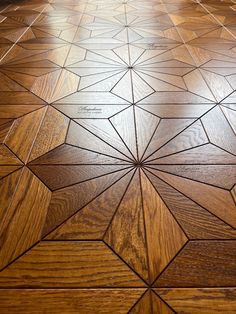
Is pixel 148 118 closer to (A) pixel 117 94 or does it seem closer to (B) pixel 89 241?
(A) pixel 117 94

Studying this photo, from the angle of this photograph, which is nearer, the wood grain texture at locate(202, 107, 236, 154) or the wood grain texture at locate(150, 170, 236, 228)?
the wood grain texture at locate(150, 170, 236, 228)

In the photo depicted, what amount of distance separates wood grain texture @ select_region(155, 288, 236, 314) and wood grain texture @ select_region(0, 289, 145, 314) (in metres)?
0.06

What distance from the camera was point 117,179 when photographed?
0.74 metres

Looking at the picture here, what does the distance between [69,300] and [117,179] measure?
13.1 inches

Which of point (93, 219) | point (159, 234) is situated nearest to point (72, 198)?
point (93, 219)

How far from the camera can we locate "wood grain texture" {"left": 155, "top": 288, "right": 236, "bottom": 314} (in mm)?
495

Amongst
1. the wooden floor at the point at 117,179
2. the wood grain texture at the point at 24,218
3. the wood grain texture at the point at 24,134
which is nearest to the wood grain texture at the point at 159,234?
the wooden floor at the point at 117,179

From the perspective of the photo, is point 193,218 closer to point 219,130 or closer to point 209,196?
point 209,196

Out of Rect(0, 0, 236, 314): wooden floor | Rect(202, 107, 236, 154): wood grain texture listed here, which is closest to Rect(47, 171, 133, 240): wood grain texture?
Rect(0, 0, 236, 314): wooden floor

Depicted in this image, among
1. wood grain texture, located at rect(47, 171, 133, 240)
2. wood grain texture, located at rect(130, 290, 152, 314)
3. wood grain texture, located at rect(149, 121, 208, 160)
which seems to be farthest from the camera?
wood grain texture, located at rect(149, 121, 208, 160)

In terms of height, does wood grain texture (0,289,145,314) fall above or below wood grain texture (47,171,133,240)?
below

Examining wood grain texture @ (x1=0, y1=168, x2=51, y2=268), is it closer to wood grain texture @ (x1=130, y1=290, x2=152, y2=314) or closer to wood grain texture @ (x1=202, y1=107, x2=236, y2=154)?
wood grain texture @ (x1=130, y1=290, x2=152, y2=314)

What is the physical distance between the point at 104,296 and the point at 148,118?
64 centimetres

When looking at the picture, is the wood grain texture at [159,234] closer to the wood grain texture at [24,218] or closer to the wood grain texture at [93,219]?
the wood grain texture at [93,219]
